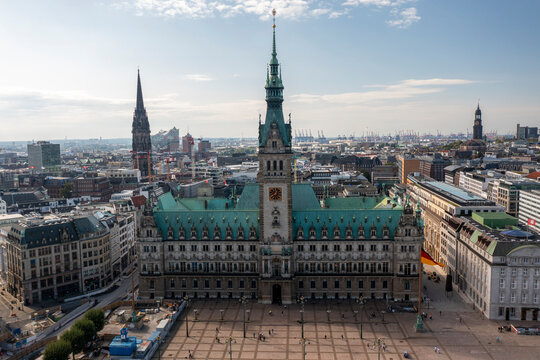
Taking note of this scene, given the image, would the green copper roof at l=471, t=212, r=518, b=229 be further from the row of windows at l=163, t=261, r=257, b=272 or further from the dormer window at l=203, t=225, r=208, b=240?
the dormer window at l=203, t=225, r=208, b=240

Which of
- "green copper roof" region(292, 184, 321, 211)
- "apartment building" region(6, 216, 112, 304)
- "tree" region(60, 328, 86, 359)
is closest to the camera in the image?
"tree" region(60, 328, 86, 359)

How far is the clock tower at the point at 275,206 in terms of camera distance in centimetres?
14575

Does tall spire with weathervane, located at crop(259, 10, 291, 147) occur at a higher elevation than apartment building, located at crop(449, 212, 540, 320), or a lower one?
higher

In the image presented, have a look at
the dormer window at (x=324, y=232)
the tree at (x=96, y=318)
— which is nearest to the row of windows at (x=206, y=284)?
the dormer window at (x=324, y=232)

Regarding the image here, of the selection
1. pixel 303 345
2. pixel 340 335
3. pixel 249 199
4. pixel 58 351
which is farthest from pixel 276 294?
pixel 58 351

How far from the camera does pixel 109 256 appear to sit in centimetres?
17712

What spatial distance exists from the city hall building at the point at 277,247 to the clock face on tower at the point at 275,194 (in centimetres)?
31

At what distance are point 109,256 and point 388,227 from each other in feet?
332

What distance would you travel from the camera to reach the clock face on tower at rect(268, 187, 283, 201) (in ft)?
481

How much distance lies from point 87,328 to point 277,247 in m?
58.7

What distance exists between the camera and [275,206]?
483 feet

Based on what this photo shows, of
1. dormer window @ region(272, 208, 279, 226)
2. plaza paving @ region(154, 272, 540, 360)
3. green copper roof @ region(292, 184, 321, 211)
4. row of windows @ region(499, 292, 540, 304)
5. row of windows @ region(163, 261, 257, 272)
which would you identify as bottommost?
plaza paving @ region(154, 272, 540, 360)

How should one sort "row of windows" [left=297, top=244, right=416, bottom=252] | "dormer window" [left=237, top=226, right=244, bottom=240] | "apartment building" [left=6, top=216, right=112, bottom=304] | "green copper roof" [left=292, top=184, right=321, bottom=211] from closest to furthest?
"row of windows" [left=297, top=244, right=416, bottom=252] < "dormer window" [left=237, top=226, right=244, bottom=240] < "apartment building" [left=6, top=216, right=112, bottom=304] < "green copper roof" [left=292, top=184, right=321, bottom=211]

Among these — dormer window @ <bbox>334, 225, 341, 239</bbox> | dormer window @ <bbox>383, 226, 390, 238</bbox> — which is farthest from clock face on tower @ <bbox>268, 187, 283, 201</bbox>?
dormer window @ <bbox>383, 226, 390, 238</bbox>
